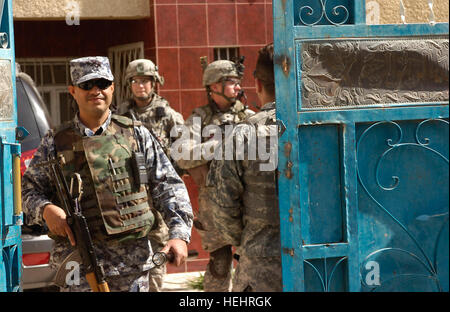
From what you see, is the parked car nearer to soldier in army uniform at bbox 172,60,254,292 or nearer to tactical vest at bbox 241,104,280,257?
soldier in army uniform at bbox 172,60,254,292

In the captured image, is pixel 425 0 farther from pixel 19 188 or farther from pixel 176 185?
pixel 19 188

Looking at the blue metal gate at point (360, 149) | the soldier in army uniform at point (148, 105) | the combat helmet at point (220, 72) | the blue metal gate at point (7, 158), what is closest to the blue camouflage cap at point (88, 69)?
the blue metal gate at point (7, 158)

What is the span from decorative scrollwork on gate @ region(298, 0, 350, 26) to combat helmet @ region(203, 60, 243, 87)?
3.66m

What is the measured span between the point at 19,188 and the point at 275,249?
135 centimetres

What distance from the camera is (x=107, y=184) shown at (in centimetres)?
479

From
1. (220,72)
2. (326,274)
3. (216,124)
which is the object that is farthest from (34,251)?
(326,274)

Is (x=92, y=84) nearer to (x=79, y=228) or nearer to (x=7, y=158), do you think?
(x=7, y=158)

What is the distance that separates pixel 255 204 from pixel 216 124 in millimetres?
3028

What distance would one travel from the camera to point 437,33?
433cm

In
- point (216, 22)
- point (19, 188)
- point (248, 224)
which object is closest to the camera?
point (19, 188)

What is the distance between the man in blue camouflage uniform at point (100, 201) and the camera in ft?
15.6
